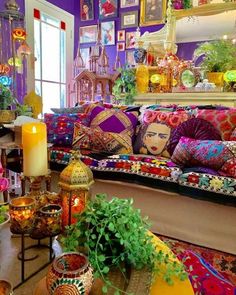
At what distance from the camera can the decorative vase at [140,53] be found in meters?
3.81

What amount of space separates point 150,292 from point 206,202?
3.83 ft

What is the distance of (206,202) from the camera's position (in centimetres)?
170

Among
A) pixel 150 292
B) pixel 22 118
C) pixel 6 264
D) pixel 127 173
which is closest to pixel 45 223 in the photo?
pixel 6 264

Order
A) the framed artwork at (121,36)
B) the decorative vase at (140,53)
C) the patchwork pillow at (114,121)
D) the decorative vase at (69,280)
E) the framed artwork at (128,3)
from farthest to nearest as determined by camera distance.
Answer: the framed artwork at (121,36) → the framed artwork at (128,3) → the decorative vase at (140,53) → the patchwork pillow at (114,121) → the decorative vase at (69,280)

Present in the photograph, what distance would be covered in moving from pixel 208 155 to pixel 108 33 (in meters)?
3.24

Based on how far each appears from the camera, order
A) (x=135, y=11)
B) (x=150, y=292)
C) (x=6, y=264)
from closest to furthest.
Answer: (x=150, y=292)
(x=6, y=264)
(x=135, y=11)

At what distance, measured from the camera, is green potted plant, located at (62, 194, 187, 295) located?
2.11 ft

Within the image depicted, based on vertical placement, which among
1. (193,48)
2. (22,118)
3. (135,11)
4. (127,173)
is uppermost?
(135,11)

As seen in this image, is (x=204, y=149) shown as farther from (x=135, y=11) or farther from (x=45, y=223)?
(x=135, y=11)

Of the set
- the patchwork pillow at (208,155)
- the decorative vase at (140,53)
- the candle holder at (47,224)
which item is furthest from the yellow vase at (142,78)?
the candle holder at (47,224)

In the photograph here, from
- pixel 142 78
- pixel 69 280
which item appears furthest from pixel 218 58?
pixel 69 280

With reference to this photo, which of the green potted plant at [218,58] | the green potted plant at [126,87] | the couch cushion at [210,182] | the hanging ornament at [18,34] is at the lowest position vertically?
the couch cushion at [210,182]

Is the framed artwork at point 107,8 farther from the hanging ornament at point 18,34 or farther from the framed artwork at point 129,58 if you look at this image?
the hanging ornament at point 18,34

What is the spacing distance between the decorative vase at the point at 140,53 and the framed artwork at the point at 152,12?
1.37 ft
